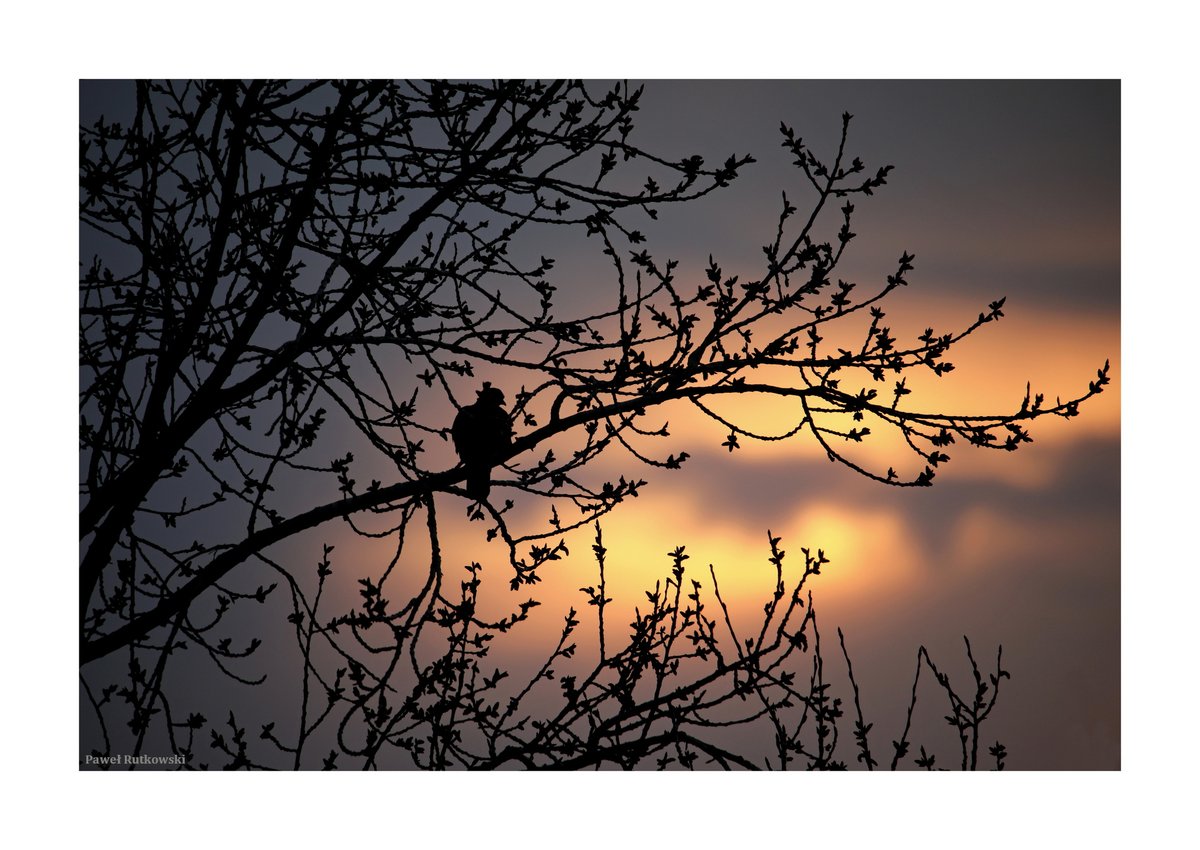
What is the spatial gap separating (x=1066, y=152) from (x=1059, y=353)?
2.66ft

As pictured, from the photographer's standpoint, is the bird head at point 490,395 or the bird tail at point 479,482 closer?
the bird tail at point 479,482

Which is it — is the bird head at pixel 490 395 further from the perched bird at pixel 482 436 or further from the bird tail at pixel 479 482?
the bird tail at pixel 479 482

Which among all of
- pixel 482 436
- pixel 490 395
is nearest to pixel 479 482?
pixel 482 436

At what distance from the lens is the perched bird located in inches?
134

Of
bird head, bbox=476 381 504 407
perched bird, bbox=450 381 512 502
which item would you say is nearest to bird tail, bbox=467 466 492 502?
perched bird, bbox=450 381 512 502

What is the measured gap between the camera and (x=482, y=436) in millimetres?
3623

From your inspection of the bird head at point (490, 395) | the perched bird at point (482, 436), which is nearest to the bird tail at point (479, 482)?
the perched bird at point (482, 436)

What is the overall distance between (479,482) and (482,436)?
0.21m

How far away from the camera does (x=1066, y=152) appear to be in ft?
13.3

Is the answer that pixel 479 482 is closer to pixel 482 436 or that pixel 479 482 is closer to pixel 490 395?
pixel 482 436

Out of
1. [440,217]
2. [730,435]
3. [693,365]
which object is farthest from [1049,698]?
[440,217]

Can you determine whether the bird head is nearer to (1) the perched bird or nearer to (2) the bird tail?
(1) the perched bird

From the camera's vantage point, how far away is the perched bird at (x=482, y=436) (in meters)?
3.39

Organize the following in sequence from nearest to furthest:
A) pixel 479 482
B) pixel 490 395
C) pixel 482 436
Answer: pixel 479 482 < pixel 482 436 < pixel 490 395
